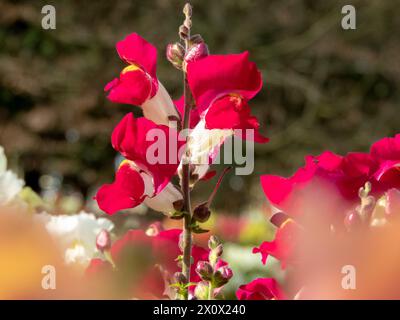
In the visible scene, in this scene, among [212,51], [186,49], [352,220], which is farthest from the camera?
[212,51]

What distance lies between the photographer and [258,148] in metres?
6.21

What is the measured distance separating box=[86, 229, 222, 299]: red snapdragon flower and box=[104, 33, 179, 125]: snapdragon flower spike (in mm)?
87

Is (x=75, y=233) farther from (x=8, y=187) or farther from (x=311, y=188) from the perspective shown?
(x=311, y=188)

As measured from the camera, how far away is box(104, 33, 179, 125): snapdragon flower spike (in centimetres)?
53

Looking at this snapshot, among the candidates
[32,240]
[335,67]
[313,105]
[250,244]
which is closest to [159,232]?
[32,240]

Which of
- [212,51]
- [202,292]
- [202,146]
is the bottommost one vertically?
[202,292]

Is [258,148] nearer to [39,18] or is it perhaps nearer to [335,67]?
[335,67]

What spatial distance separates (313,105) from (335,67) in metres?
0.54

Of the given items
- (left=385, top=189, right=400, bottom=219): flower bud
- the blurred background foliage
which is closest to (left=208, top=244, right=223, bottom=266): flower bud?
(left=385, top=189, right=400, bottom=219): flower bud

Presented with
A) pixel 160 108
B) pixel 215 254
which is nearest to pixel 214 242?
pixel 215 254

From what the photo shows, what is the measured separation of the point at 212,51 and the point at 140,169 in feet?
17.3

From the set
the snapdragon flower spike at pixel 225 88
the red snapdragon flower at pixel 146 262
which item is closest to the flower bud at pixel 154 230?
the red snapdragon flower at pixel 146 262

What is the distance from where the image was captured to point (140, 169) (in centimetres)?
51

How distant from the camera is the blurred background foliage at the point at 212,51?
5699 mm
